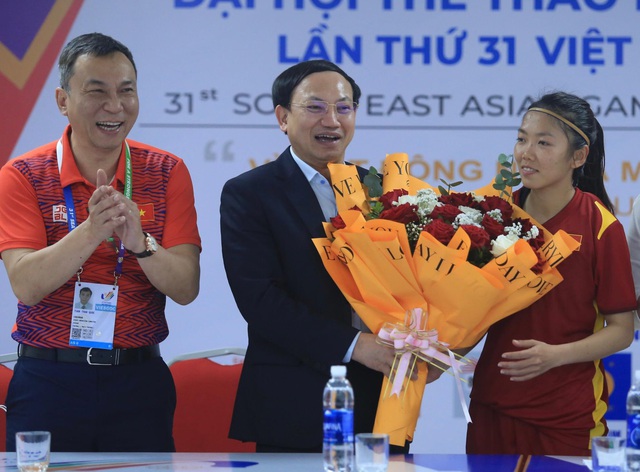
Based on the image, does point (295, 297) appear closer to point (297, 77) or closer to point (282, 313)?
point (282, 313)

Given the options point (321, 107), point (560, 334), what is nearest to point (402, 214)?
point (321, 107)

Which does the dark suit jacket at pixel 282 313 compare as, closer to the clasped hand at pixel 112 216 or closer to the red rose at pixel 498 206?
the clasped hand at pixel 112 216

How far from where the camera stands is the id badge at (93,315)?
2775 millimetres

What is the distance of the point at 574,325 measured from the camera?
112 inches

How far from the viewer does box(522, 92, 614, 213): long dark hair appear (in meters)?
2.96

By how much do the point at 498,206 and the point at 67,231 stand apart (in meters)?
1.25

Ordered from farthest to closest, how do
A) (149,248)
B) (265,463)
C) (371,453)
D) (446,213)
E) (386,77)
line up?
(386,77)
(149,248)
(446,213)
(265,463)
(371,453)

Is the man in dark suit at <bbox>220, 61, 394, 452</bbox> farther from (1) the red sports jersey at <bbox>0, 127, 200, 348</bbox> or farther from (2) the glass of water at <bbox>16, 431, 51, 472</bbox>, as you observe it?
(2) the glass of water at <bbox>16, 431, 51, 472</bbox>

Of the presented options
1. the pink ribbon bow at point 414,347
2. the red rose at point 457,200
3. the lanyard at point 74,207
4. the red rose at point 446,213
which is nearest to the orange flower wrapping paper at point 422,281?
the pink ribbon bow at point 414,347

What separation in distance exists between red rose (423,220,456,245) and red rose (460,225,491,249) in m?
0.04

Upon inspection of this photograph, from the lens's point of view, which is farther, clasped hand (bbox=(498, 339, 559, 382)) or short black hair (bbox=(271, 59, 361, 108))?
short black hair (bbox=(271, 59, 361, 108))

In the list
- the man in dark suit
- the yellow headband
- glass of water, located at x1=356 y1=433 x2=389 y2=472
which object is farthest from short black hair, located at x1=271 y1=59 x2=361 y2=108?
glass of water, located at x1=356 y1=433 x2=389 y2=472

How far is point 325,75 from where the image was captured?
9.64 feet

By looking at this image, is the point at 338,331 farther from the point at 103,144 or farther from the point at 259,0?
the point at 259,0
